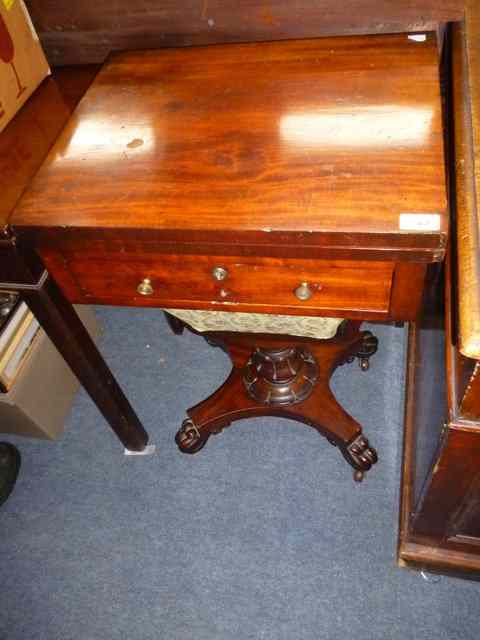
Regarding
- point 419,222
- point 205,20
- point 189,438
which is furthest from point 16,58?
point 189,438

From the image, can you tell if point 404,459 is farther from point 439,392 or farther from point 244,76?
point 244,76

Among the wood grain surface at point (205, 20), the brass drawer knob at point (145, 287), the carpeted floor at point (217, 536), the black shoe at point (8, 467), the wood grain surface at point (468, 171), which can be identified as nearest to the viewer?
the wood grain surface at point (468, 171)

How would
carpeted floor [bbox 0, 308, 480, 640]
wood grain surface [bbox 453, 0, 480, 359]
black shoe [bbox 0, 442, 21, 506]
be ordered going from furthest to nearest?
black shoe [bbox 0, 442, 21, 506]
carpeted floor [bbox 0, 308, 480, 640]
wood grain surface [bbox 453, 0, 480, 359]

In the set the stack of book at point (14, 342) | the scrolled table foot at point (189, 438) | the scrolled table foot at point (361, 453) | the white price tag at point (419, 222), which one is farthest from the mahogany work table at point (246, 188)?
the scrolled table foot at point (361, 453)

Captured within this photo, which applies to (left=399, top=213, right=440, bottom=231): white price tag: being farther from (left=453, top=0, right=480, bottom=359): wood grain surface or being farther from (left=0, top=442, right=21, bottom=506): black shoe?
(left=0, top=442, right=21, bottom=506): black shoe

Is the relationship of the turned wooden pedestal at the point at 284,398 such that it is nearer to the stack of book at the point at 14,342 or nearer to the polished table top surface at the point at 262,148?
the stack of book at the point at 14,342

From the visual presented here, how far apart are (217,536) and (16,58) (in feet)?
3.45

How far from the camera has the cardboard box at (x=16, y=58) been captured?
0.95 m

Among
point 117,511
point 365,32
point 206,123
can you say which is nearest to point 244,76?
point 206,123

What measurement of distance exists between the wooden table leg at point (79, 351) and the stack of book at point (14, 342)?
0.26 m

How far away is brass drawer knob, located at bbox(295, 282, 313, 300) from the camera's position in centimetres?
80

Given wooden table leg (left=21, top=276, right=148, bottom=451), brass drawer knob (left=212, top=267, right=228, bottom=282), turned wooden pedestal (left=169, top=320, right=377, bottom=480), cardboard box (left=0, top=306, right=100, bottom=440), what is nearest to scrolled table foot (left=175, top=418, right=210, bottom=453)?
turned wooden pedestal (left=169, top=320, right=377, bottom=480)

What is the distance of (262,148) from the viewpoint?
2.63 ft

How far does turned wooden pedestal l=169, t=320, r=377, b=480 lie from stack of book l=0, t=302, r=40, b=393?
417 mm
